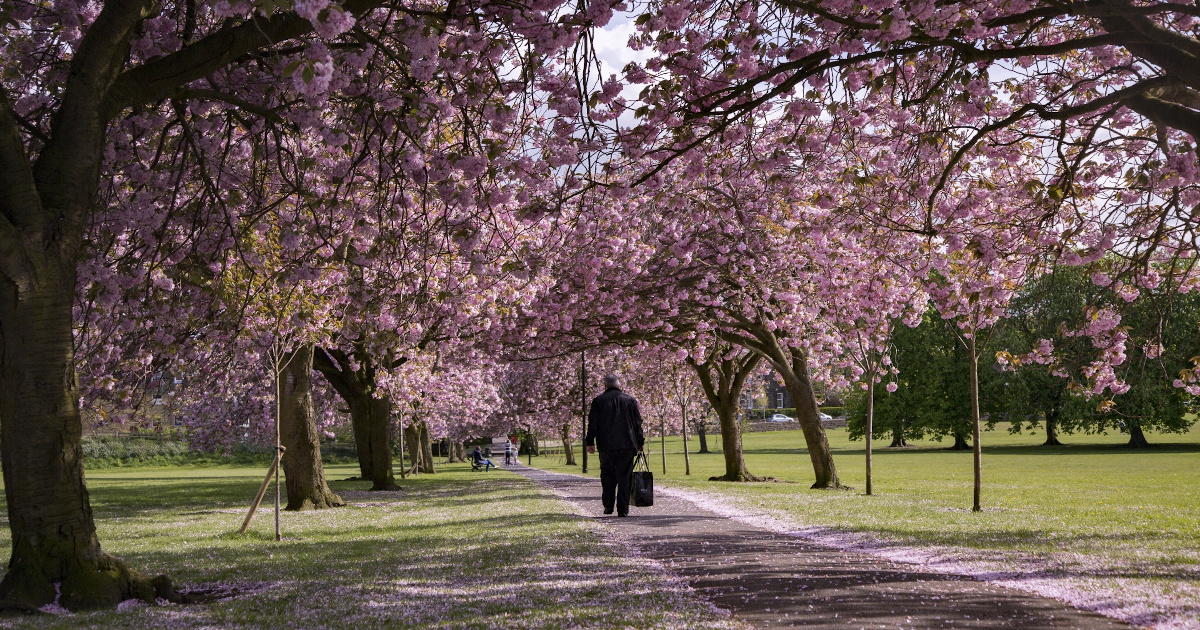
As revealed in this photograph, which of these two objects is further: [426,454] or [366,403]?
[426,454]

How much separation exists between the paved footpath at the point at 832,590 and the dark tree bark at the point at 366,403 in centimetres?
1655

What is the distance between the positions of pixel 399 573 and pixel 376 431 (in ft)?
63.6

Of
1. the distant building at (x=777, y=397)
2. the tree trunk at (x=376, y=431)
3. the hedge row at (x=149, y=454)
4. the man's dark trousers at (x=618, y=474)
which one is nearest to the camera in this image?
the man's dark trousers at (x=618, y=474)

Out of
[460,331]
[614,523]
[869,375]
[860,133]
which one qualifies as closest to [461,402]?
[460,331]

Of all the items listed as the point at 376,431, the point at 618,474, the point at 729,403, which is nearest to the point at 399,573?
the point at 618,474

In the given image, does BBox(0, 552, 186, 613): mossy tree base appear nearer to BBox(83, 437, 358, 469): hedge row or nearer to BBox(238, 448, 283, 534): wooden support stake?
BBox(238, 448, 283, 534): wooden support stake

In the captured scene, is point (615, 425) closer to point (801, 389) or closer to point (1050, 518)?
point (1050, 518)

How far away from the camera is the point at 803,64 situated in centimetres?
Result: 750

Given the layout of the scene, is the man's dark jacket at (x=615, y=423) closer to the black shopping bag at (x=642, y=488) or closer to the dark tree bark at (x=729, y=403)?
the black shopping bag at (x=642, y=488)

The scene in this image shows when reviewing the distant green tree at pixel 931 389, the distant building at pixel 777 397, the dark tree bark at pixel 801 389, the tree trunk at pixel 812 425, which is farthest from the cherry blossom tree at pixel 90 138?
the distant building at pixel 777 397

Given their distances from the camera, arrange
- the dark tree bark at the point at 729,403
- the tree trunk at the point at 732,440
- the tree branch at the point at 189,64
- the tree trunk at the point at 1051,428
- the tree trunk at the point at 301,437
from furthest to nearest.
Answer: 1. the tree trunk at the point at 1051,428
2. the tree trunk at the point at 732,440
3. the dark tree bark at the point at 729,403
4. the tree trunk at the point at 301,437
5. the tree branch at the point at 189,64

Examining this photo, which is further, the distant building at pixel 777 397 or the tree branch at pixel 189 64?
the distant building at pixel 777 397

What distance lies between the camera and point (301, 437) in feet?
58.7

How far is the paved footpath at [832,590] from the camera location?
6.00 meters
